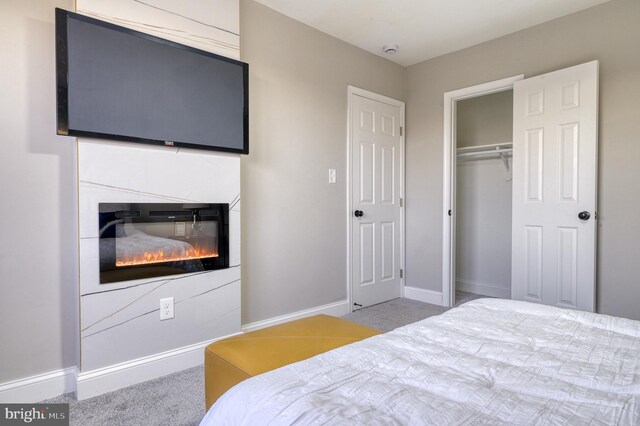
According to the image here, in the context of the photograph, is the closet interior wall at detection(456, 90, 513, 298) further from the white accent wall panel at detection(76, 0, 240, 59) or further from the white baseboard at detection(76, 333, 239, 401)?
the white baseboard at detection(76, 333, 239, 401)

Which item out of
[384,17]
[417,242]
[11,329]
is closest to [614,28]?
[384,17]

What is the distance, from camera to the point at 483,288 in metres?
4.26

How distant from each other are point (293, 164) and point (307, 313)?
1315mm

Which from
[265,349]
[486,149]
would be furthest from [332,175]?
[265,349]

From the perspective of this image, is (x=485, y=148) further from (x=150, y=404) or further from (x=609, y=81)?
(x=150, y=404)

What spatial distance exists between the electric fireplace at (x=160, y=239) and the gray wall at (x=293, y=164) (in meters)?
0.33

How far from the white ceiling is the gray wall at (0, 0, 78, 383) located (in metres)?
1.62

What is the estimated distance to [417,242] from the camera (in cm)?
406

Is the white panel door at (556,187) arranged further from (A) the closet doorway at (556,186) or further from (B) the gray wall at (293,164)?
(B) the gray wall at (293,164)

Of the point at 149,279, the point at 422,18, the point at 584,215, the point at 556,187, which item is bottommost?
the point at 149,279

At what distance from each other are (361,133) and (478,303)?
2.35m

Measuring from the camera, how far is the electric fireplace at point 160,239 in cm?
210

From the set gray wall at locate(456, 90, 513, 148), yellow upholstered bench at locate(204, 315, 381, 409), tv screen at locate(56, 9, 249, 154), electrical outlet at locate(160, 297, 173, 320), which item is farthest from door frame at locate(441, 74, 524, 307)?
electrical outlet at locate(160, 297, 173, 320)

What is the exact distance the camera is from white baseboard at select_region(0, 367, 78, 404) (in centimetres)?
190
